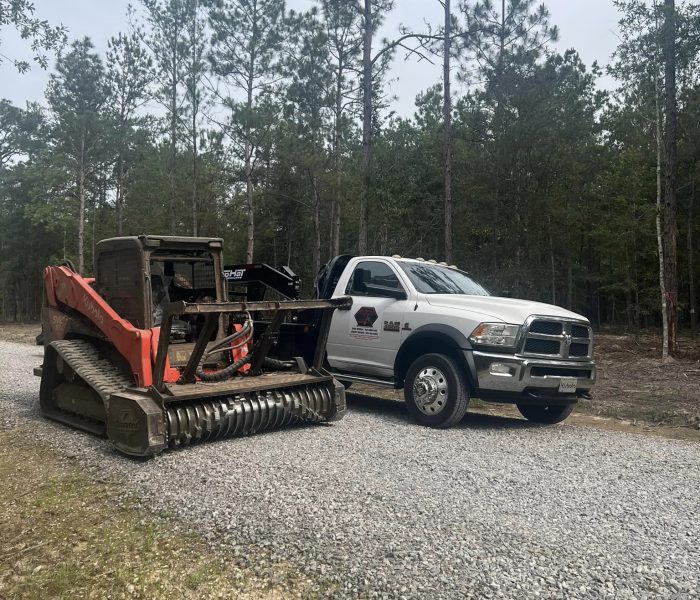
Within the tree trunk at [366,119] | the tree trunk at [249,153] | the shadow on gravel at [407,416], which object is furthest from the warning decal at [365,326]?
the tree trunk at [249,153]

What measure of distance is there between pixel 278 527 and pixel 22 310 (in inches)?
2286

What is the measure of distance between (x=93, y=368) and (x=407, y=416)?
411cm

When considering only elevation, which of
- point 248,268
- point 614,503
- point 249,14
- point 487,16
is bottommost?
point 614,503

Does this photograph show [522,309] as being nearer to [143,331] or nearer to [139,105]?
[143,331]

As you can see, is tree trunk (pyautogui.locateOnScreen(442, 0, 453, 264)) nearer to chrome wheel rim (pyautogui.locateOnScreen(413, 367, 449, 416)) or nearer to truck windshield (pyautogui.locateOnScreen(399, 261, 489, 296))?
truck windshield (pyautogui.locateOnScreen(399, 261, 489, 296))

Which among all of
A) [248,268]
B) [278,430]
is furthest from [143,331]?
[248,268]

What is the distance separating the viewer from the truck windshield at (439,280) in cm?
881

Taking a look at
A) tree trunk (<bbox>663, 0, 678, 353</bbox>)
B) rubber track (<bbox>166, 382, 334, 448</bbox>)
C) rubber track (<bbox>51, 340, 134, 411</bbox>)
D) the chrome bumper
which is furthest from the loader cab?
tree trunk (<bbox>663, 0, 678, 353</bbox>)

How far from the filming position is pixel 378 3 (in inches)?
771

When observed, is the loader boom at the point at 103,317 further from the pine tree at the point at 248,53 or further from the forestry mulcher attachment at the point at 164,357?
the pine tree at the point at 248,53

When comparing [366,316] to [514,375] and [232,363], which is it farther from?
[514,375]

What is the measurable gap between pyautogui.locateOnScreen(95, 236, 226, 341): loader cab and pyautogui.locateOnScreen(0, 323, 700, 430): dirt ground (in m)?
4.53

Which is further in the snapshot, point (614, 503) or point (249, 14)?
point (249, 14)

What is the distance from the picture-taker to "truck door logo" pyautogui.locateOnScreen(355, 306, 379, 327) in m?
8.89
